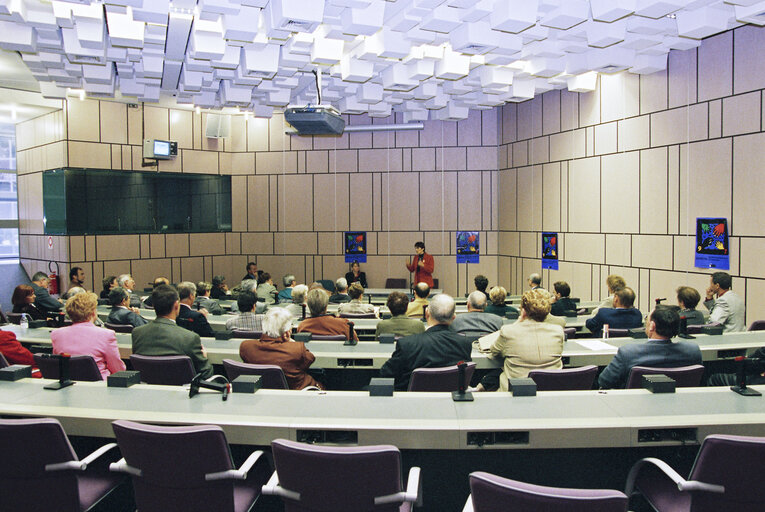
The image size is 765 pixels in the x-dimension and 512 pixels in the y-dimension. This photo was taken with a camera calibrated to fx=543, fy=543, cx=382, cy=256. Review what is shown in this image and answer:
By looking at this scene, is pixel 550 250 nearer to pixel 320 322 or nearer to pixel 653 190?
pixel 653 190

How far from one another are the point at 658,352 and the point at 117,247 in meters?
9.74

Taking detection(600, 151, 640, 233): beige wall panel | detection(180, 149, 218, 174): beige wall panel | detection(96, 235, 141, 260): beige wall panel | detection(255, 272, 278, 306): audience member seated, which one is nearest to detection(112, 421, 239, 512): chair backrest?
detection(255, 272, 278, 306): audience member seated

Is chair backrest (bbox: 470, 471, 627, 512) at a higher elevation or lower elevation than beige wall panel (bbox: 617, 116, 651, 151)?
lower

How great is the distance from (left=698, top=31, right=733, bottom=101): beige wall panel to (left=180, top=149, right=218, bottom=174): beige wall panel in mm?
8972

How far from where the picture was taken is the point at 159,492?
6.98 ft

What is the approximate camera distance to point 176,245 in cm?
1112

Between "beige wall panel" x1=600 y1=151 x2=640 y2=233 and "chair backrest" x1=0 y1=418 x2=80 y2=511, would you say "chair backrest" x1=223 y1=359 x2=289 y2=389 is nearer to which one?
"chair backrest" x1=0 y1=418 x2=80 y2=511

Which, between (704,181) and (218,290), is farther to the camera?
(218,290)

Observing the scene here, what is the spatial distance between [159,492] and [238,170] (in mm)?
10353

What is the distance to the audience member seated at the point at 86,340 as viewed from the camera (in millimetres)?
3521

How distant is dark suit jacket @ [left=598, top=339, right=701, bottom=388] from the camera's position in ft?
10.3

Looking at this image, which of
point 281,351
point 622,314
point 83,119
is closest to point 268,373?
point 281,351

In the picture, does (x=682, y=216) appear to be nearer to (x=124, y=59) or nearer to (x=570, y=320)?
(x=570, y=320)

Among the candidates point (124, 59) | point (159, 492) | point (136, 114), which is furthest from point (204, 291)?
point (136, 114)
